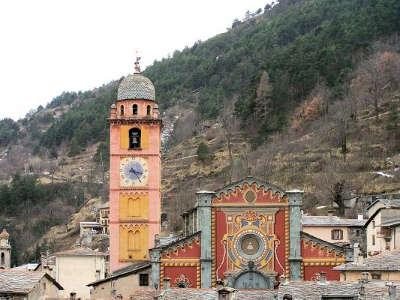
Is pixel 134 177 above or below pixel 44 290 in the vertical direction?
above

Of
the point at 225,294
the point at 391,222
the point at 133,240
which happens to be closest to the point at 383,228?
the point at 391,222

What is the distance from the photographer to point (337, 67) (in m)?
151

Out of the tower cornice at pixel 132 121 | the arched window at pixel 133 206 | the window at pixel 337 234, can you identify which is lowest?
the window at pixel 337 234

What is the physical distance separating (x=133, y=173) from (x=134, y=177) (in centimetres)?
33

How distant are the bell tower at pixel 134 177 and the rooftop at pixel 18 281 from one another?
78.1 ft

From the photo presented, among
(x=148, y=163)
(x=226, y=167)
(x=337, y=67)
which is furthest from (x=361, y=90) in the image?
(x=148, y=163)

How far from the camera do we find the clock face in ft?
276

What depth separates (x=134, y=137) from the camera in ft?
280

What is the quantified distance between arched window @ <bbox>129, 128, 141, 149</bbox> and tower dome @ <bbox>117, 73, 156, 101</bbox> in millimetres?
2625

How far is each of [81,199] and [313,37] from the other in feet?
153

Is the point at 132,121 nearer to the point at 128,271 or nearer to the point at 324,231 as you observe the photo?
the point at 128,271

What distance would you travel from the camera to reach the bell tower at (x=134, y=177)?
83312mm

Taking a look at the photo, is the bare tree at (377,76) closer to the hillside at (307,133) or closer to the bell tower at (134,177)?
the hillside at (307,133)

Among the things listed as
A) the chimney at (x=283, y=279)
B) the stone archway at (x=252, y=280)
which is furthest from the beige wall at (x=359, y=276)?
the stone archway at (x=252, y=280)
